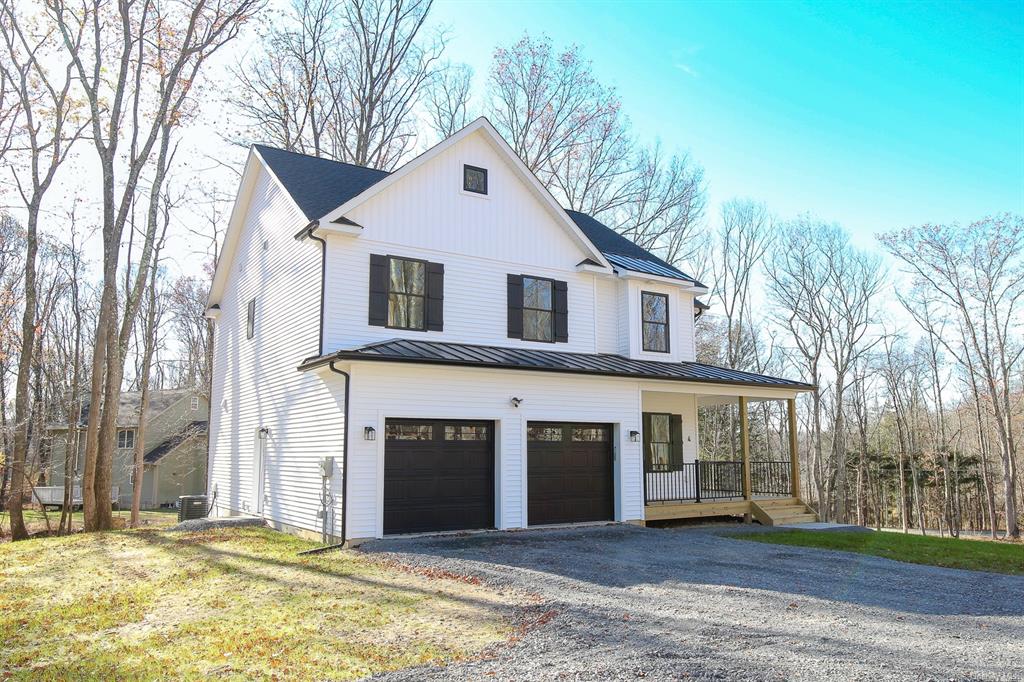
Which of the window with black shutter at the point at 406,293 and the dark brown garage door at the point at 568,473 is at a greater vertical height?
the window with black shutter at the point at 406,293

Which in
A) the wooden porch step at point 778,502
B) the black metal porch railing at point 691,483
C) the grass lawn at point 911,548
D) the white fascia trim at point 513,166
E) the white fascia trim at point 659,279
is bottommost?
the grass lawn at point 911,548

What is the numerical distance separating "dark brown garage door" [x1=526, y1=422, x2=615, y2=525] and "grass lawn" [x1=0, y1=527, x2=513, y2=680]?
4323mm

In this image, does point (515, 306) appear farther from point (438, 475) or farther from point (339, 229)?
A: point (438, 475)

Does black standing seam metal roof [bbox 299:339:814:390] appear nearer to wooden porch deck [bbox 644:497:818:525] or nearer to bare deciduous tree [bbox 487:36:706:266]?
wooden porch deck [bbox 644:497:818:525]

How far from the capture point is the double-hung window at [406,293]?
13.5 meters

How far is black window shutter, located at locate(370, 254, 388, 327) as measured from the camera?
1322cm

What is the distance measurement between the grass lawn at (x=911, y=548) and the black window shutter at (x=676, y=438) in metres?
3.39

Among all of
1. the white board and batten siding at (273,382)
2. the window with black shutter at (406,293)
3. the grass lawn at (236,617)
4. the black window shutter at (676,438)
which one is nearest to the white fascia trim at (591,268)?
the window with black shutter at (406,293)

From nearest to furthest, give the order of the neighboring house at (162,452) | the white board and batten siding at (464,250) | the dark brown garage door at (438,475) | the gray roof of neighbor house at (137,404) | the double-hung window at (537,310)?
the dark brown garage door at (438,475) < the white board and batten siding at (464,250) < the double-hung window at (537,310) < the neighboring house at (162,452) < the gray roof of neighbor house at (137,404)

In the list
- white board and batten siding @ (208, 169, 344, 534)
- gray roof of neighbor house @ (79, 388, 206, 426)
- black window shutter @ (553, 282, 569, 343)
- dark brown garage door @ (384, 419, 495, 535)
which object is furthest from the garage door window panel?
gray roof of neighbor house @ (79, 388, 206, 426)

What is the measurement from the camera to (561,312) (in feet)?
51.5

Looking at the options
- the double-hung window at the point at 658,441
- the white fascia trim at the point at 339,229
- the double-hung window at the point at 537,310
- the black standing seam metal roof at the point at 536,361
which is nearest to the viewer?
the black standing seam metal roof at the point at 536,361

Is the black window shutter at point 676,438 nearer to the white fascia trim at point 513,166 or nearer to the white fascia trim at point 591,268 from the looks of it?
the white fascia trim at point 591,268

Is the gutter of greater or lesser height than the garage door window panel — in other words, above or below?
above
